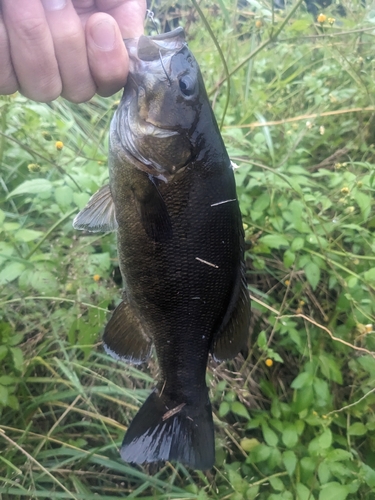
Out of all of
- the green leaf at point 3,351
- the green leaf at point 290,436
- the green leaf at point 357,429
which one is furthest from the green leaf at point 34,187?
the green leaf at point 357,429

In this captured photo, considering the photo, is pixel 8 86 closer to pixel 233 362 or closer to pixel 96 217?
pixel 96 217

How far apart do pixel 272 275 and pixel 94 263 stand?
1.02 meters

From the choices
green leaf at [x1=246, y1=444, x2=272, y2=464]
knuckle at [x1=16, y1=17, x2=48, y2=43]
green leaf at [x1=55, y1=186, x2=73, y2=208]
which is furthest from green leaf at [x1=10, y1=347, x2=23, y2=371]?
knuckle at [x1=16, y1=17, x2=48, y2=43]

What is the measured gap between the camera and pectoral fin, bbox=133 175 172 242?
3.95 ft

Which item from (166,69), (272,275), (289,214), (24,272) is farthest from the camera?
(272,275)

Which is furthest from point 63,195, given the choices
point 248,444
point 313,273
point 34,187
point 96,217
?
point 248,444

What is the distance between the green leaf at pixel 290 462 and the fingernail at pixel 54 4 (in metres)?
1.74

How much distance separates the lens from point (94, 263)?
1.78 m

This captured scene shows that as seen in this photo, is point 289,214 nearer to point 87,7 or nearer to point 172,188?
point 172,188

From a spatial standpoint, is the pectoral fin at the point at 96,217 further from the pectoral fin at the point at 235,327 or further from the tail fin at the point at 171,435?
the tail fin at the point at 171,435

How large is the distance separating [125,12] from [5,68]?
0.45 m

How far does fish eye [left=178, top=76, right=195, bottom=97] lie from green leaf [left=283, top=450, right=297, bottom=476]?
1425 mm

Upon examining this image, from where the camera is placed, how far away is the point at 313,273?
1.76 m

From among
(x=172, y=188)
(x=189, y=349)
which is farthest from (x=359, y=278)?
(x=172, y=188)
